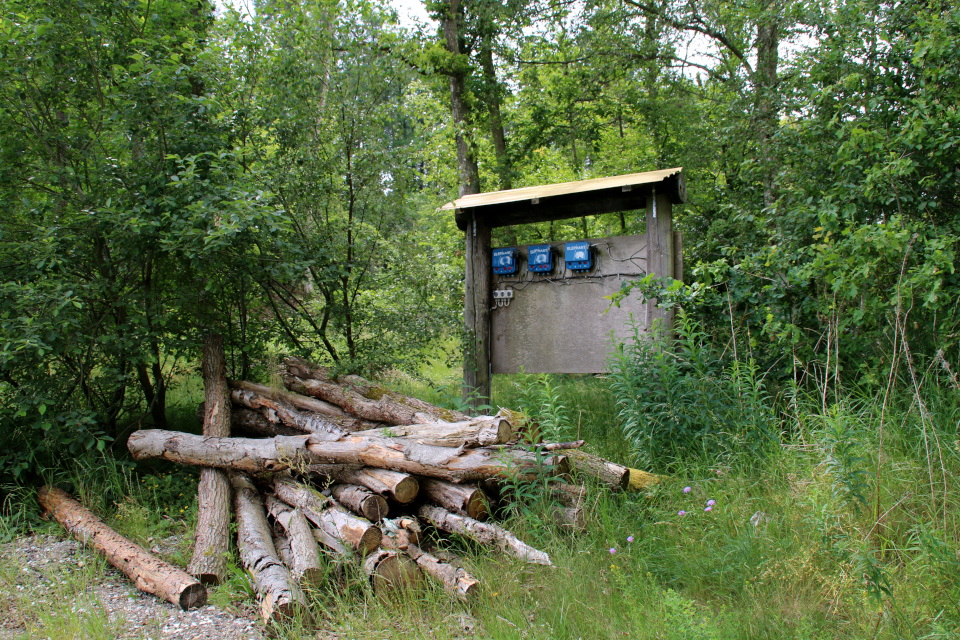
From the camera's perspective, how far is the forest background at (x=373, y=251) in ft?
14.2

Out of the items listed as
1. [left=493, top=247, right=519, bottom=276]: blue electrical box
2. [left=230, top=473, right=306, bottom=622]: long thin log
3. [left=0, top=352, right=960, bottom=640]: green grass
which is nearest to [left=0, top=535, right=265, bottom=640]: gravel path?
[left=0, top=352, right=960, bottom=640]: green grass

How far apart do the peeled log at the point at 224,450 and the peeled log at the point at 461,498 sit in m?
1.17

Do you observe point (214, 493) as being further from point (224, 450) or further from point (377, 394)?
point (377, 394)

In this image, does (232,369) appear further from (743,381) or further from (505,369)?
(743,381)

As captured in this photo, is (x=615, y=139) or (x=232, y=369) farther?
(x=615, y=139)

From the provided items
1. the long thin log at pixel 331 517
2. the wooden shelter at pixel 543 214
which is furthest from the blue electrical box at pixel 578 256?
the long thin log at pixel 331 517

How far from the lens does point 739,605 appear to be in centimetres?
306

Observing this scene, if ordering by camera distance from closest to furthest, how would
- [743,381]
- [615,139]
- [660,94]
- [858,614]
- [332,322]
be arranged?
[858,614]
[743,381]
[332,322]
[660,94]
[615,139]

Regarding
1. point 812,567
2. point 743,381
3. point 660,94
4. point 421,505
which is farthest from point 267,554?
point 660,94

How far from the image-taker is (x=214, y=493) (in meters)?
4.96

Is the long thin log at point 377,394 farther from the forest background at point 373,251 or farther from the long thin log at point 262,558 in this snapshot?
the long thin log at point 262,558

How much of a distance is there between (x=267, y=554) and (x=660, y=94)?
496 inches

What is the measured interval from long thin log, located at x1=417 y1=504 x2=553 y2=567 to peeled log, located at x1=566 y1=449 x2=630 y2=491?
2.65 feet

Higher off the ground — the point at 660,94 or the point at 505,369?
the point at 660,94
